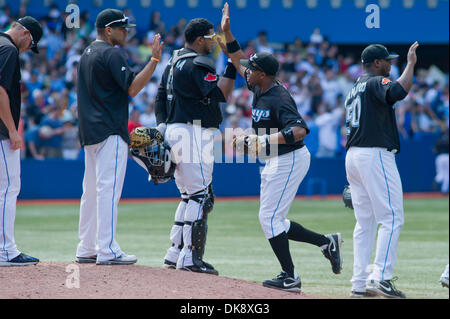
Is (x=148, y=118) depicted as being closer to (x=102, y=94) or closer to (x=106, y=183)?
(x=102, y=94)

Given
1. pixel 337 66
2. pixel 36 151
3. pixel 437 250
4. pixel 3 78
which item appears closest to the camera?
pixel 3 78

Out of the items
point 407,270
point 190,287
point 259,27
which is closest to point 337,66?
point 259,27

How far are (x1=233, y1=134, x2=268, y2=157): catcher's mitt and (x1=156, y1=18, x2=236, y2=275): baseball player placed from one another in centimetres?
44

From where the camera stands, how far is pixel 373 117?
753 cm

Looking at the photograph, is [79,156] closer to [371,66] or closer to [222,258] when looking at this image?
[222,258]

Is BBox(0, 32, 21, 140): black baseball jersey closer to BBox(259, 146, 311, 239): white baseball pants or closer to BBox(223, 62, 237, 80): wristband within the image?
BBox(223, 62, 237, 80): wristband

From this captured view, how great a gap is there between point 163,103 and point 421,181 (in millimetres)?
14708

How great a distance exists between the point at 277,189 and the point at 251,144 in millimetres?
489

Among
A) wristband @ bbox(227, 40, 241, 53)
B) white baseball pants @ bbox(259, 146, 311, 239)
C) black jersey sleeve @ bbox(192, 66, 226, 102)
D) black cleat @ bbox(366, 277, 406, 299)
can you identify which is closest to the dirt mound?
white baseball pants @ bbox(259, 146, 311, 239)

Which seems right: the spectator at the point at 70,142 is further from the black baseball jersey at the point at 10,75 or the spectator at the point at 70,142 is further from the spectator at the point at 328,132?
the black baseball jersey at the point at 10,75

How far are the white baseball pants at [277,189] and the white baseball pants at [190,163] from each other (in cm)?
67

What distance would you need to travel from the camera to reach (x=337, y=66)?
24984 millimetres

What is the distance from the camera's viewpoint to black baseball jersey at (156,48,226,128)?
7762mm

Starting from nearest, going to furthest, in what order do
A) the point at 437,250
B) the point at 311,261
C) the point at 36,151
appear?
the point at 311,261, the point at 437,250, the point at 36,151
